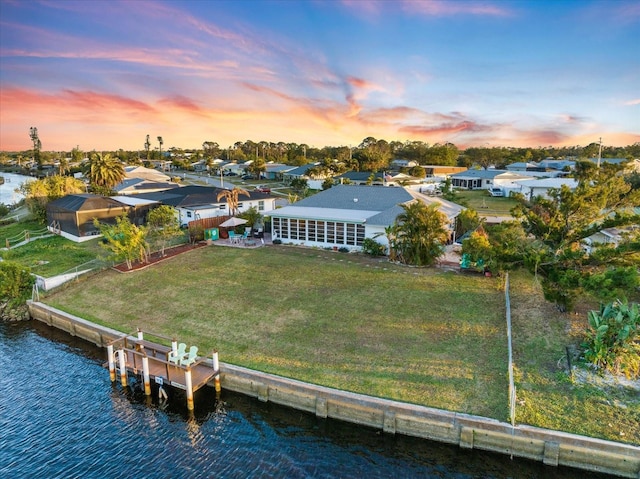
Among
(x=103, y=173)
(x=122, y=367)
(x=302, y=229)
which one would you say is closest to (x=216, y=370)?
(x=122, y=367)

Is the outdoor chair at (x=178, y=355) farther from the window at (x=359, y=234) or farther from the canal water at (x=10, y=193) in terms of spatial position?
the canal water at (x=10, y=193)

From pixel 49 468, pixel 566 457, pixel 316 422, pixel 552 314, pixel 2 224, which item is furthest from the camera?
pixel 2 224

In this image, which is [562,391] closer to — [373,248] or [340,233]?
[373,248]

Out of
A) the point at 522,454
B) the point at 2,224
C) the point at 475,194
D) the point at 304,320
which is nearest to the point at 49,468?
the point at 304,320

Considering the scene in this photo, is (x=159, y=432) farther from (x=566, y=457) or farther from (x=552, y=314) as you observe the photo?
(x=552, y=314)

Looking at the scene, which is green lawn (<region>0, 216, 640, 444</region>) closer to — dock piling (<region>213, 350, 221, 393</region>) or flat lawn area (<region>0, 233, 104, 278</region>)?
flat lawn area (<region>0, 233, 104, 278</region>)

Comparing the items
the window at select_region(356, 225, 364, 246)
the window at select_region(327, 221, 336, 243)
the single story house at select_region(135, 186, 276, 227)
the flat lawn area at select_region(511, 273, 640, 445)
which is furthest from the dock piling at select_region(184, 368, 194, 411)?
the single story house at select_region(135, 186, 276, 227)

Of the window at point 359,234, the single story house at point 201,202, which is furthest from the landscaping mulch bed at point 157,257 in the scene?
the window at point 359,234
